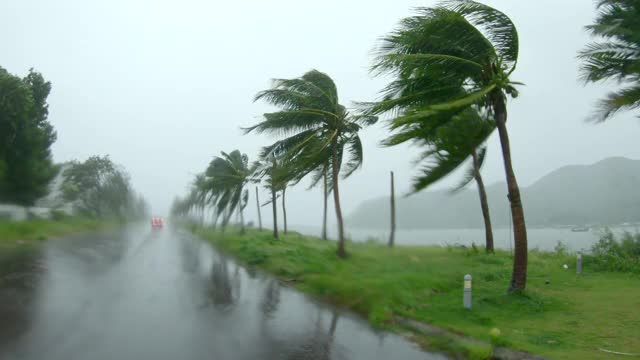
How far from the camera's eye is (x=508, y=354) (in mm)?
6723

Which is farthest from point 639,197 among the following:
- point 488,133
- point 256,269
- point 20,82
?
point 20,82

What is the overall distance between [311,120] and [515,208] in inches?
367

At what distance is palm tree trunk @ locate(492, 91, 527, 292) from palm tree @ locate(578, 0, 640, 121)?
2853mm

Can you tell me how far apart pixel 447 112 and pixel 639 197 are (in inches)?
579

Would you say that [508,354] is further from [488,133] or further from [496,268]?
[496,268]

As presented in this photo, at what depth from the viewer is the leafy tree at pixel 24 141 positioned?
88.7ft

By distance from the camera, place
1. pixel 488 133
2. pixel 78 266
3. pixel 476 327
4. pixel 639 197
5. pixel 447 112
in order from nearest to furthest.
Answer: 1. pixel 476 327
2. pixel 447 112
3. pixel 488 133
4. pixel 78 266
5. pixel 639 197

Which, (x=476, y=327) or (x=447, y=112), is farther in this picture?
(x=447, y=112)

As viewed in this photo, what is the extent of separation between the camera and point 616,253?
16.8m

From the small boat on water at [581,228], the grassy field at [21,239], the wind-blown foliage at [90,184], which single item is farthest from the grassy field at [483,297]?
the wind-blown foliage at [90,184]

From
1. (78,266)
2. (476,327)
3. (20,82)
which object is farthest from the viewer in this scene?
(20,82)

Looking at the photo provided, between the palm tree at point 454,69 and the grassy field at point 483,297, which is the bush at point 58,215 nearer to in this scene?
the grassy field at point 483,297

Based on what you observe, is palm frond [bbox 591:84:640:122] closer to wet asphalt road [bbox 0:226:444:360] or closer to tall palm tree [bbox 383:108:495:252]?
tall palm tree [bbox 383:108:495:252]

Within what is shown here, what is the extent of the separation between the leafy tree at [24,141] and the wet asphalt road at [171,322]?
17759mm
